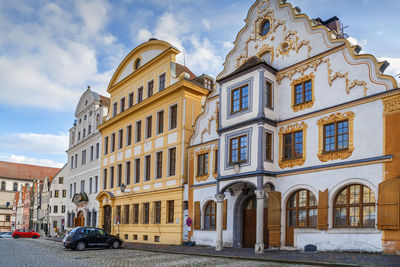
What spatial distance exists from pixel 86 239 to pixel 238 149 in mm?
10903

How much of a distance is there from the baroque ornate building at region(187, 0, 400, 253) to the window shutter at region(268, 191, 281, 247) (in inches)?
1.9

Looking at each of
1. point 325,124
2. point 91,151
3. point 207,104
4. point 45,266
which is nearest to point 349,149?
point 325,124

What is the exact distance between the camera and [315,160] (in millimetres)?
19938

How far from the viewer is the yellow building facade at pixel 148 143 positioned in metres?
30.1

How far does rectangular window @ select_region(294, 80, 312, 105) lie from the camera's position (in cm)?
2099

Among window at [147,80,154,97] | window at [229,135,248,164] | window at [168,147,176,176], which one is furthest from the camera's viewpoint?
window at [147,80,154,97]

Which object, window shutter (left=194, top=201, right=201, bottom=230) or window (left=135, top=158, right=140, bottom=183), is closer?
window shutter (left=194, top=201, right=201, bottom=230)

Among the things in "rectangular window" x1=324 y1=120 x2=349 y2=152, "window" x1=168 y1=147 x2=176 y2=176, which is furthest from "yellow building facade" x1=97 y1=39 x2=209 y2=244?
"rectangular window" x1=324 y1=120 x2=349 y2=152

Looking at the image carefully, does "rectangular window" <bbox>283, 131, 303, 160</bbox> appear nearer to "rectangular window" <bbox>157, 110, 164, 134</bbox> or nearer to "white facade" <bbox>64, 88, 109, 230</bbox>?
"rectangular window" <bbox>157, 110, 164, 134</bbox>

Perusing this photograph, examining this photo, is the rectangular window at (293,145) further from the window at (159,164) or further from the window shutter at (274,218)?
the window at (159,164)

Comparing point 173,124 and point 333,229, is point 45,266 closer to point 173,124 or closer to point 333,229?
point 333,229

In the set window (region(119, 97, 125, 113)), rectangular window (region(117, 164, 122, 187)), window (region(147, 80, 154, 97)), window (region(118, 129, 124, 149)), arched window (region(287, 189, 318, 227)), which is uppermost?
window (region(147, 80, 154, 97))

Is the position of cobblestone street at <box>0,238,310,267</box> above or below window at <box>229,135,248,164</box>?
below

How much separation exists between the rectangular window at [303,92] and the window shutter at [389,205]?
5.88m
